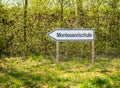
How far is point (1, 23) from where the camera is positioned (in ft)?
46.9

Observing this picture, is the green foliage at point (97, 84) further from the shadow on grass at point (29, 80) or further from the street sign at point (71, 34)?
the street sign at point (71, 34)

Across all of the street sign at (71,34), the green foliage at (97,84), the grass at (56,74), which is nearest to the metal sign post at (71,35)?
the street sign at (71,34)

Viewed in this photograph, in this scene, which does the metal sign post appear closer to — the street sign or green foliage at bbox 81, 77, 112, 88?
the street sign

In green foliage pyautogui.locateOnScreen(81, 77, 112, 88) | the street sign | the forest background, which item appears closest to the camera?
green foliage pyautogui.locateOnScreen(81, 77, 112, 88)

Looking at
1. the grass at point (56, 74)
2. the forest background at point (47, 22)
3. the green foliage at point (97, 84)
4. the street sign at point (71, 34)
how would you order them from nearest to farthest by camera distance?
the green foliage at point (97, 84) → the grass at point (56, 74) → the street sign at point (71, 34) → the forest background at point (47, 22)

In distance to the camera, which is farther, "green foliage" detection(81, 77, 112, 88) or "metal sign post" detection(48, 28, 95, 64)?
"metal sign post" detection(48, 28, 95, 64)

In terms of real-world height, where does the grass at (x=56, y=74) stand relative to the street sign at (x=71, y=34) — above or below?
below

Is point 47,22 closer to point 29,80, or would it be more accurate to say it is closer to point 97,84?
point 29,80

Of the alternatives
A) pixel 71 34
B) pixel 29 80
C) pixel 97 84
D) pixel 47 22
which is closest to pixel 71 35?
pixel 71 34

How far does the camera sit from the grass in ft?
27.2

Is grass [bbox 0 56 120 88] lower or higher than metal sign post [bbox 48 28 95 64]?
lower

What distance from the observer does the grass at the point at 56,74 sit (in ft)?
27.2

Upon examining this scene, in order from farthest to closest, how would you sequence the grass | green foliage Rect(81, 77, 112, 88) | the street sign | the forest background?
1. the forest background
2. the street sign
3. the grass
4. green foliage Rect(81, 77, 112, 88)

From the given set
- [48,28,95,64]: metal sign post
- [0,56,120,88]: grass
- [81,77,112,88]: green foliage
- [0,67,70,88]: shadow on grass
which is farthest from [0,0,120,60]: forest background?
[81,77,112,88]: green foliage
